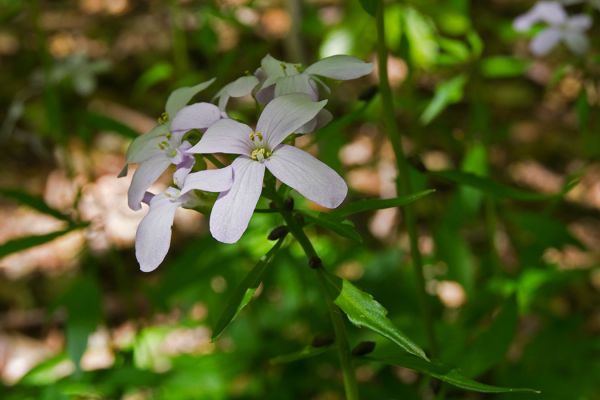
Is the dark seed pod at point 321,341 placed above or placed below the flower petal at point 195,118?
below

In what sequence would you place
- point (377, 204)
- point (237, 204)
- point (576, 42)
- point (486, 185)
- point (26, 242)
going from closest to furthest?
1. point (237, 204)
2. point (377, 204)
3. point (486, 185)
4. point (26, 242)
5. point (576, 42)

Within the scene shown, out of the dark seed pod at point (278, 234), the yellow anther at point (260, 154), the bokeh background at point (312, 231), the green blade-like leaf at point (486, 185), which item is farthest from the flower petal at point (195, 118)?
the green blade-like leaf at point (486, 185)

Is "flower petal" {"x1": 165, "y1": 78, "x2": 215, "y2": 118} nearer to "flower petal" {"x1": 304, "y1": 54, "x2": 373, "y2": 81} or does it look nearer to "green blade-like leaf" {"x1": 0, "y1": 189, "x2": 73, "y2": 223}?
"flower petal" {"x1": 304, "y1": 54, "x2": 373, "y2": 81}

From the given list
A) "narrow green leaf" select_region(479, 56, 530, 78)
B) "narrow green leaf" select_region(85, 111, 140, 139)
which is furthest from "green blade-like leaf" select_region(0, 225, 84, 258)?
"narrow green leaf" select_region(479, 56, 530, 78)

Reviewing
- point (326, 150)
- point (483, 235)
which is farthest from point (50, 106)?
point (483, 235)

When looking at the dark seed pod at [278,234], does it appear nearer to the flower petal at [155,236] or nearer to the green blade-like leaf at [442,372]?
the flower petal at [155,236]

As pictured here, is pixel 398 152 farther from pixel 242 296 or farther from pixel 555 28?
pixel 555 28

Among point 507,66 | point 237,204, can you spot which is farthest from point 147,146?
point 507,66
